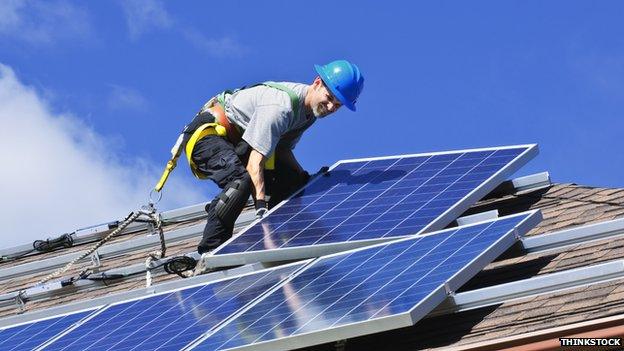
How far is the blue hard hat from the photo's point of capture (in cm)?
1266

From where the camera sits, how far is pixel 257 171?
41.4ft

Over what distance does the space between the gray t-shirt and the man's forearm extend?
68 mm

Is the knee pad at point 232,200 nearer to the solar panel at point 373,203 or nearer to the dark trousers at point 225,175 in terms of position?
the dark trousers at point 225,175

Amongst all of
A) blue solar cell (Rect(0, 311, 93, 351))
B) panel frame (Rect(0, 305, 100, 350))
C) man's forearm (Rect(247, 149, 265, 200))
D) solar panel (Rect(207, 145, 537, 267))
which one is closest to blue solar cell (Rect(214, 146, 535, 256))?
solar panel (Rect(207, 145, 537, 267))

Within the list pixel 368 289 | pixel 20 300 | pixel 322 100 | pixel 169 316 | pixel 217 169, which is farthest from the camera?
pixel 20 300

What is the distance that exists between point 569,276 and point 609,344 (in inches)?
54.1

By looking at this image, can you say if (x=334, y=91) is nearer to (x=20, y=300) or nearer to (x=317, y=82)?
(x=317, y=82)

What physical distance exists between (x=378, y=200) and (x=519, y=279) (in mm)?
2019

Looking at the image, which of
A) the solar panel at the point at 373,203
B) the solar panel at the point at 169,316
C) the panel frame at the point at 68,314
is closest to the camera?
the solar panel at the point at 169,316

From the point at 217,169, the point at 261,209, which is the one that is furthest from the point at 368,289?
the point at 217,169

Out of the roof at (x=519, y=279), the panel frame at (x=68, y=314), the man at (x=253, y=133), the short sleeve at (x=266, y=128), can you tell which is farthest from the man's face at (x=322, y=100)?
the panel frame at (x=68, y=314)

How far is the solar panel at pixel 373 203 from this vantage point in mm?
11625

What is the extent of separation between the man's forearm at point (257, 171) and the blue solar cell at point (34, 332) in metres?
1.73

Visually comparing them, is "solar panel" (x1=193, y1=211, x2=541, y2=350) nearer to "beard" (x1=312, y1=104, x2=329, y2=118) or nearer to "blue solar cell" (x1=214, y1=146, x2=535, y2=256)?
"blue solar cell" (x1=214, y1=146, x2=535, y2=256)
